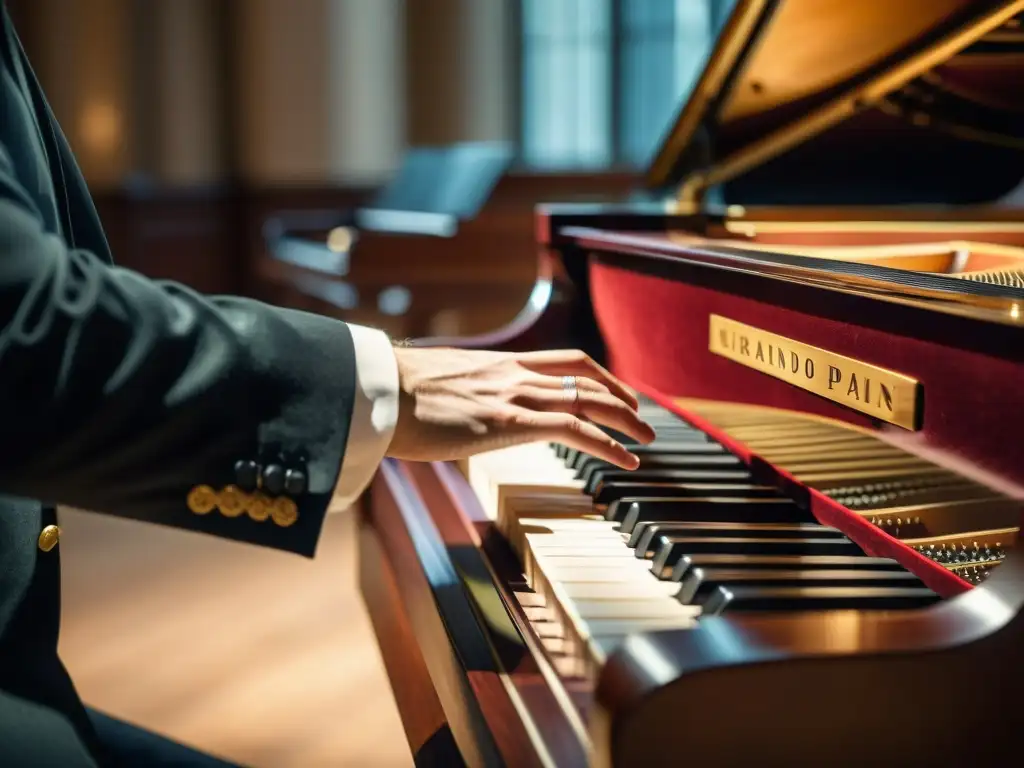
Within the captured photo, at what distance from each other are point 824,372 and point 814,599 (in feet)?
1.04

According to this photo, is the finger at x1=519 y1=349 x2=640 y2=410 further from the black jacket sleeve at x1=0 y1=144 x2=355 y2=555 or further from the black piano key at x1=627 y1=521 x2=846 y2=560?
the black jacket sleeve at x1=0 y1=144 x2=355 y2=555

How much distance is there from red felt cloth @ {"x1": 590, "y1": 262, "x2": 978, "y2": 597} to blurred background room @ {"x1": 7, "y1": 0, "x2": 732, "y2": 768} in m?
1.20

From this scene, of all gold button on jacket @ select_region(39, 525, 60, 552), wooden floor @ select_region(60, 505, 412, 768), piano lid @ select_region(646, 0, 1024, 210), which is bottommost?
wooden floor @ select_region(60, 505, 412, 768)

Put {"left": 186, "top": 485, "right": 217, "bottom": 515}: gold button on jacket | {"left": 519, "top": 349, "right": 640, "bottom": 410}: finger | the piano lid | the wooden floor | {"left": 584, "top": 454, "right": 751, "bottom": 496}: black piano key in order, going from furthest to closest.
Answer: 1. the wooden floor
2. the piano lid
3. {"left": 584, "top": 454, "right": 751, "bottom": 496}: black piano key
4. {"left": 519, "top": 349, "right": 640, "bottom": 410}: finger
5. {"left": 186, "top": 485, "right": 217, "bottom": 515}: gold button on jacket

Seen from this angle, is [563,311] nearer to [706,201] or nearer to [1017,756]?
[706,201]

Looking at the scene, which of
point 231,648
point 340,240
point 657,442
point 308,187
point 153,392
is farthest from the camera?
point 308,187

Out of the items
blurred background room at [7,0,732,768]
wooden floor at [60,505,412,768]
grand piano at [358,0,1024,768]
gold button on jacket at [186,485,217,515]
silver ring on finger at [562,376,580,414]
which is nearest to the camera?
grand piano at [358,0,1024,768]

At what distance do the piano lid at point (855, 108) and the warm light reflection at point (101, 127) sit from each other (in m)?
4.93

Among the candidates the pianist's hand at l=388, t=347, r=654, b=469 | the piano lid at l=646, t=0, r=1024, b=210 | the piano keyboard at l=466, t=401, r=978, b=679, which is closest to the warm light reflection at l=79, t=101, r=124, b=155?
the piano lid at l=646, t=0, r=1024, b=210

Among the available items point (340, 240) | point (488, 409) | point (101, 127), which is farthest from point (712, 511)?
point (101, 127)

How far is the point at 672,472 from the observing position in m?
1.25

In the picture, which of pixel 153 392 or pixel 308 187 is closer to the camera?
pixel 153 392

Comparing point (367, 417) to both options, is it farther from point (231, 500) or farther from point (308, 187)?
point (308, 187)

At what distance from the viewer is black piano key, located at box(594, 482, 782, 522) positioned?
1.16m
